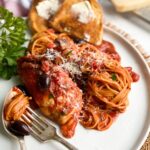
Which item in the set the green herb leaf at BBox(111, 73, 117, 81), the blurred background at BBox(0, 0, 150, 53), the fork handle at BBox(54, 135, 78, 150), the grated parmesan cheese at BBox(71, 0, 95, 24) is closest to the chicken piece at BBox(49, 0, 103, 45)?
the grated parmesan cheese at BBox(71, 0, 95, 24)

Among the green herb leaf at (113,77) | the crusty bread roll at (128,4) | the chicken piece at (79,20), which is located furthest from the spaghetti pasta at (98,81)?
the crusty bread roll at (128,4)

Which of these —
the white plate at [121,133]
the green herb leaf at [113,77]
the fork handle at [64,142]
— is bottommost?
the white plate at [121,133]

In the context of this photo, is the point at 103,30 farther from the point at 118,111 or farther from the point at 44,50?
the point at 118,111

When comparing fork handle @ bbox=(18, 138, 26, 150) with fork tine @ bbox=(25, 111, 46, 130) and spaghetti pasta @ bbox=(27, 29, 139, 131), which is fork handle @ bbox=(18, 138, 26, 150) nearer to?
fork tine @ bbox=(25, 111, 46, 130)

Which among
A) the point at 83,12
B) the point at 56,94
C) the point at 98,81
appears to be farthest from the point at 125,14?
the point at 56,94

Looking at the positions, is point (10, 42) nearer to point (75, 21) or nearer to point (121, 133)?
point (75, 21)

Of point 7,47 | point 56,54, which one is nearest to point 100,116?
point 56,54

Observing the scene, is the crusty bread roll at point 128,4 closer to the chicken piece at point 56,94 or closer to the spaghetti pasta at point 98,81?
the spaghetti pasta at point 98,81

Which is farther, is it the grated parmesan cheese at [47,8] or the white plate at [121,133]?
the grated parmesan cheese at [47,8]
